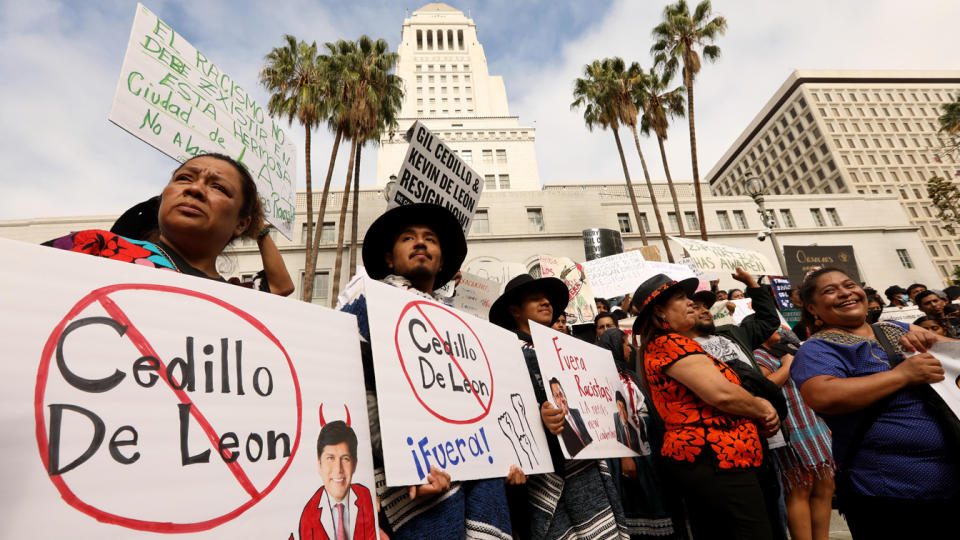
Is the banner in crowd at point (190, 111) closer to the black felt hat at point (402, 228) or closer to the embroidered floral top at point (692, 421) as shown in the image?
the black felt hat at point (402, 228)

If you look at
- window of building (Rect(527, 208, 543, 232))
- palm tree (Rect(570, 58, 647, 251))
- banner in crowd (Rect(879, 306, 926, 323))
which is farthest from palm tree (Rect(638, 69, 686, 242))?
banner in crowd (Rect(879, 306, 926, 323))

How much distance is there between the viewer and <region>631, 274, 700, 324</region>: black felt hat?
9.11 feet

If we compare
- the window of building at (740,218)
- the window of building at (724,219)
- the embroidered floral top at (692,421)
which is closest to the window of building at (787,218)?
the window of building at (740,218)

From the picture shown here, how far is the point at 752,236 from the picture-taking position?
28781 mm

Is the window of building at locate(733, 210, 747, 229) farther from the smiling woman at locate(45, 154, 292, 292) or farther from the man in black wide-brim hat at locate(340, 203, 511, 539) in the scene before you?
the smiling woman at locate(45, 154, 292, 292)

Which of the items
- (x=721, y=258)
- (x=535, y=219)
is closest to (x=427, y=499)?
(x=721, y=258)

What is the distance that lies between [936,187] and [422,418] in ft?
89.5

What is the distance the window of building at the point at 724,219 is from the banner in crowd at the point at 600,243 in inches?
354

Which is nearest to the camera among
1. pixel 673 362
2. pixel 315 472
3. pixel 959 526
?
pixel 315 472

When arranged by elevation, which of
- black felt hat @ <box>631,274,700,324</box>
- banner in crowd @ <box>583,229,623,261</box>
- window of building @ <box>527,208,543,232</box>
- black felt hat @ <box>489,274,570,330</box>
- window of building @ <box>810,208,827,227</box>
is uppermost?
window of building @ <box>527,208,543,232</box>

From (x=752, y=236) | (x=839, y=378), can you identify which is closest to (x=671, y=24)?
(x=752, y=236)

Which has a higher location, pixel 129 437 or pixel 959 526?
pixel 129 437

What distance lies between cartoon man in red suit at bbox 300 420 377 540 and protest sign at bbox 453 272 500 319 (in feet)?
10.8

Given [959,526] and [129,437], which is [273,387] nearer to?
[129,437]
